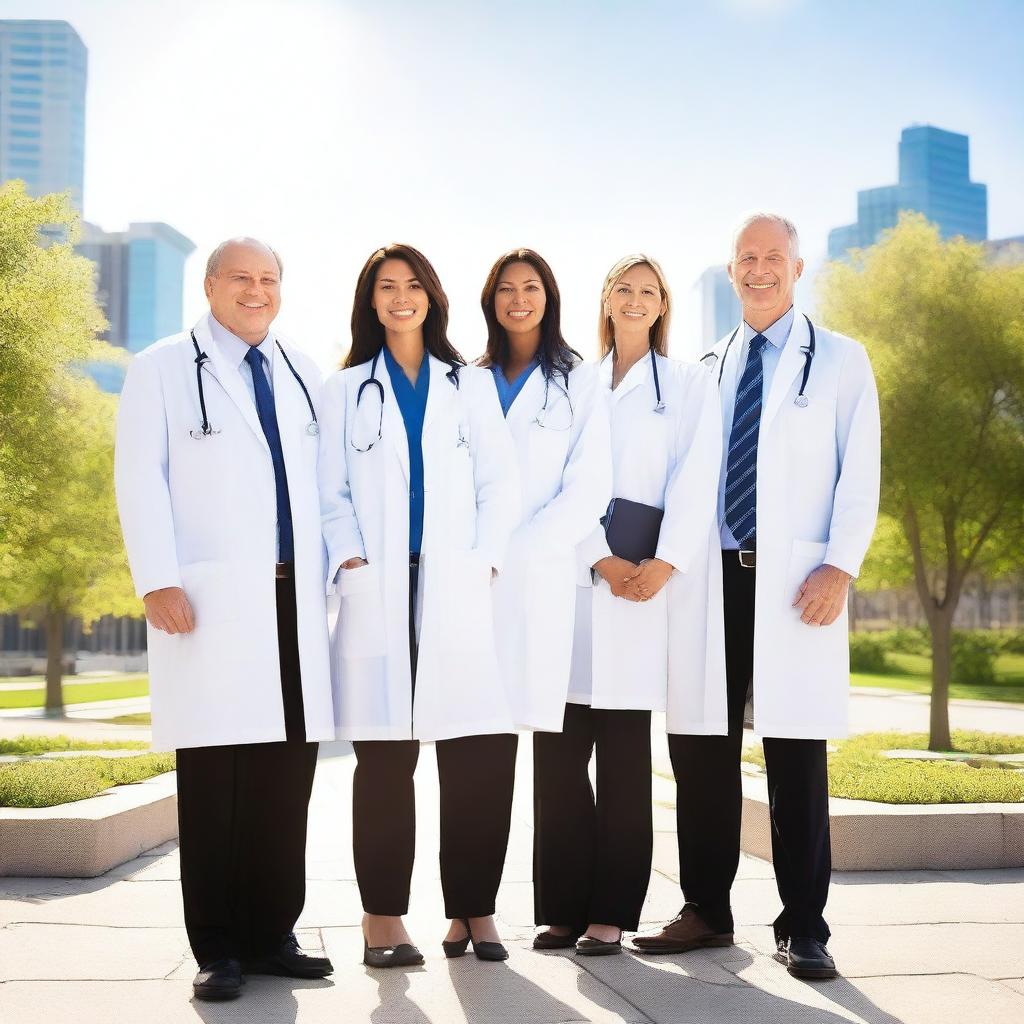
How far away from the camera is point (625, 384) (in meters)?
4.55

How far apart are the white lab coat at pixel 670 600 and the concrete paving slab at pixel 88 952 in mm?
1675

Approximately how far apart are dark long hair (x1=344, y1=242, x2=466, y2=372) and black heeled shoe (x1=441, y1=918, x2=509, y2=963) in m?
1.98

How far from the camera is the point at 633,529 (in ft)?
14.6

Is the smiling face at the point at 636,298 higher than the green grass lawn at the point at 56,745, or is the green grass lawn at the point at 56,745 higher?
the smiling face at the point at 636,298

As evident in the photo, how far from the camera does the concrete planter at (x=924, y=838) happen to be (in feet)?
18.9

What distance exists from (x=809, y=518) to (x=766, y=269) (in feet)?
3.06

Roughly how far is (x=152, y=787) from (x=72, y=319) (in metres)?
7.09

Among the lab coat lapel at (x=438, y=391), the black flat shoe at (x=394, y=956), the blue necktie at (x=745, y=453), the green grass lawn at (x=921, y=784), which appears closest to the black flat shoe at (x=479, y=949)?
the black flat shoe at (x=394, y=956)

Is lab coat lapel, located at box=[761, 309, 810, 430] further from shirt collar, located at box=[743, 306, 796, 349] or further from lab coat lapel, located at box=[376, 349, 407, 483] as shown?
lab coat lapel, located at box=[376, 349, 407, 483]

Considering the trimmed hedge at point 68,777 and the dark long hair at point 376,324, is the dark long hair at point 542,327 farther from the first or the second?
the trimmed hedge at point 68,777

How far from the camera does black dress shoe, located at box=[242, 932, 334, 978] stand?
13.0 feet

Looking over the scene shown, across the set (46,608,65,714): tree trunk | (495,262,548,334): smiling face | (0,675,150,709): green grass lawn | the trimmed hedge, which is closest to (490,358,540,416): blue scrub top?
(495,262,548,334): smiling face

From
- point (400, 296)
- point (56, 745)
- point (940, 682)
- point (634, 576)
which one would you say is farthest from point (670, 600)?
point (56, 745)

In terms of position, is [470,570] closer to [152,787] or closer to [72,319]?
[152,787]
